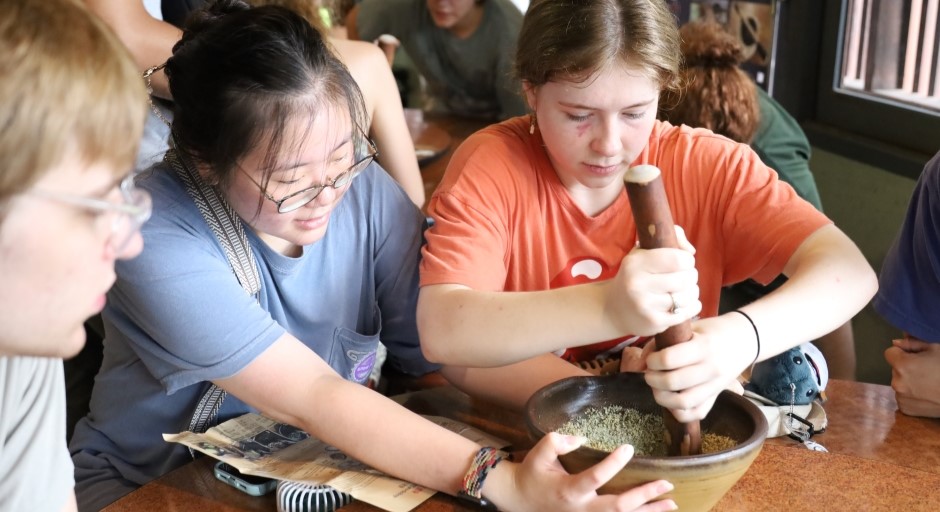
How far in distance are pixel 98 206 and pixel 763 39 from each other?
2.86m

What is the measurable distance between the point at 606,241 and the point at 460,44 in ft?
7.28

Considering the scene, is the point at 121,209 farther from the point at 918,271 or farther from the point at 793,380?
the point at 918,271

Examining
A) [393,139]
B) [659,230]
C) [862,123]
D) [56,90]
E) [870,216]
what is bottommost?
[870,216]

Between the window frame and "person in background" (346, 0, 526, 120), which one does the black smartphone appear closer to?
the window frame

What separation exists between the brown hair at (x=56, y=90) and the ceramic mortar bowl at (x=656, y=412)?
0.57 m

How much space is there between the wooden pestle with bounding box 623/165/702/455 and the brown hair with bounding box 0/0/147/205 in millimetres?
513

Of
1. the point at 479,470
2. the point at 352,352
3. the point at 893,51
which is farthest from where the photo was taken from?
the point at 893,51

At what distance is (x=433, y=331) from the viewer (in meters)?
1.34

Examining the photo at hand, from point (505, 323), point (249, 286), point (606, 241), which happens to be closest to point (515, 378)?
point (505, 323)

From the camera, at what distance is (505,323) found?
126 cm

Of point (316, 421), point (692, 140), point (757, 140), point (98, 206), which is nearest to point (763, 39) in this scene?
point (757, 140)

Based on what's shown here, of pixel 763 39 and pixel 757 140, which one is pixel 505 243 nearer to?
pixel 757 140

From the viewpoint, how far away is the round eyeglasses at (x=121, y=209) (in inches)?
33.2

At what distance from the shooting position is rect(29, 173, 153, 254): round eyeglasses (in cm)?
84
